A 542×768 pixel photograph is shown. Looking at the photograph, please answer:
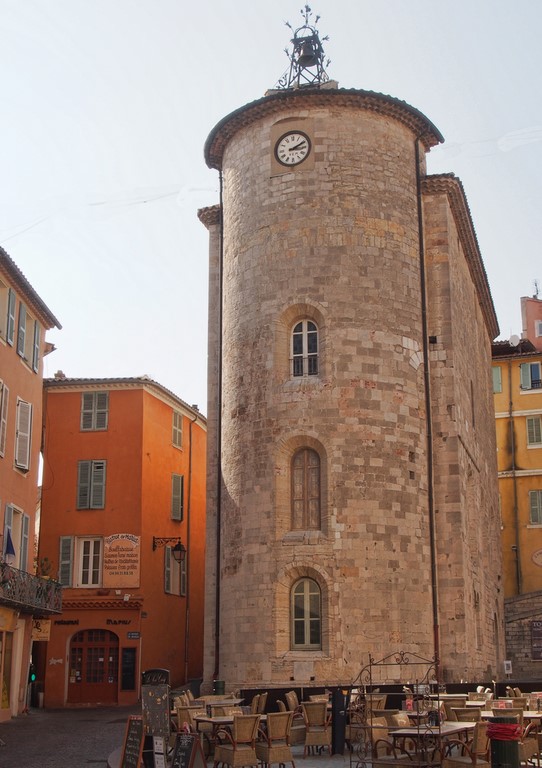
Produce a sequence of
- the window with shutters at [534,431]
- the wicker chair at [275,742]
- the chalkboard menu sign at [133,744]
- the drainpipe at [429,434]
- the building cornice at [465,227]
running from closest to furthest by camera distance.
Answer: the chalkboard menu sign at [133,744] → the wicker chair at [275,742] → the drainpipe at [429,434] → the building cornice at [465,227] → the window with shutters at [534,431]

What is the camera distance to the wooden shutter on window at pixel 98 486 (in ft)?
109

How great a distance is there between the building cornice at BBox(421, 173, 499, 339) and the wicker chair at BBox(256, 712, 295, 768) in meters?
16.4

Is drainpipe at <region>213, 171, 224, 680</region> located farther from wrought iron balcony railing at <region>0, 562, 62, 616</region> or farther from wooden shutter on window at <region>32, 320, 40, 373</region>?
wooden shutter on window at <region>32, 320, 40, 373</region>

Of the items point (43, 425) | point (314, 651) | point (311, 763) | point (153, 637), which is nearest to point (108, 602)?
point (153, 637)

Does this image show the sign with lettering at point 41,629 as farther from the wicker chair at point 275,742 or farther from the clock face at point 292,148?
the wicker chair at point 275,742

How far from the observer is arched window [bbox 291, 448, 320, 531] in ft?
81.8

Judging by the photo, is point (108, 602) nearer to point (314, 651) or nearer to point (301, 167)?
point (314, 651)

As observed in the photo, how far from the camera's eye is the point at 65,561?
1292 inches

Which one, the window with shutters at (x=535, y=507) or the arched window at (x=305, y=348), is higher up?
the arched window at (x=305, y=348)

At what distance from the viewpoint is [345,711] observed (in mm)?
17469

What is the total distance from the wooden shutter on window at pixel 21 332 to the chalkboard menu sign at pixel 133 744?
49.1ft

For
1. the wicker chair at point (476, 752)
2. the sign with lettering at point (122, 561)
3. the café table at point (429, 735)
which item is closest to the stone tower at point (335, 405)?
the sign with lettering at point (122, 561)

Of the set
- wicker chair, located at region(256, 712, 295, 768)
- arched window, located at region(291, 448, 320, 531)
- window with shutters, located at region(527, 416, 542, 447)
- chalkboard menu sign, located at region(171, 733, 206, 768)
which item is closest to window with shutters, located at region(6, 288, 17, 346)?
arched window, located at region(291, 448, 320, 531)

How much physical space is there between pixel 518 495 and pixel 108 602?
2054 centimetres
